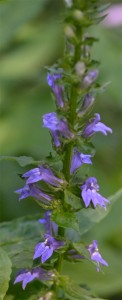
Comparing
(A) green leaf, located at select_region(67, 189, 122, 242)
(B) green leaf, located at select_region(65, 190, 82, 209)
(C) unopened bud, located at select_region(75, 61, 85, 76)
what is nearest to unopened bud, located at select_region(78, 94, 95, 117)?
(C) unopened bud, located at select_region(75, 61, 85, 76)

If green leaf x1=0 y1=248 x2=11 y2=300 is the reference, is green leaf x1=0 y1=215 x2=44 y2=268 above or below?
above

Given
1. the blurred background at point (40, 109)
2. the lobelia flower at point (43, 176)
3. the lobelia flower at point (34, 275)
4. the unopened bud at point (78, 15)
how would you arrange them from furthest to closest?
the blurred background at point (40, 109)
the lobelia flower at point (34, 275)
the lobelia flower at point (43, 176)
the unopened bud at point (78, 15)

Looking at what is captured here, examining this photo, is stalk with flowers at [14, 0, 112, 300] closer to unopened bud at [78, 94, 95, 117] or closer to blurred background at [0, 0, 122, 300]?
unopened bud at [78, 94, 95, 117]

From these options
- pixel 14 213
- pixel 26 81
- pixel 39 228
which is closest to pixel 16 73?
pixel 26 81

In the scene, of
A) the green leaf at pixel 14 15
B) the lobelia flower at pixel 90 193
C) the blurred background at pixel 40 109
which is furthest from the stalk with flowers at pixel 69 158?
the green leaf at pixel 14 15

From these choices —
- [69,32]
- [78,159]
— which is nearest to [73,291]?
[78,159]

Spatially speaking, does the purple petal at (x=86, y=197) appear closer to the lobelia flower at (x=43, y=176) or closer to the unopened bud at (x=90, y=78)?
the lobelia flower at (x=43, y=176)

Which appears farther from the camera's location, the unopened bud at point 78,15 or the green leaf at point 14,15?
the green leaf at point 14,15
